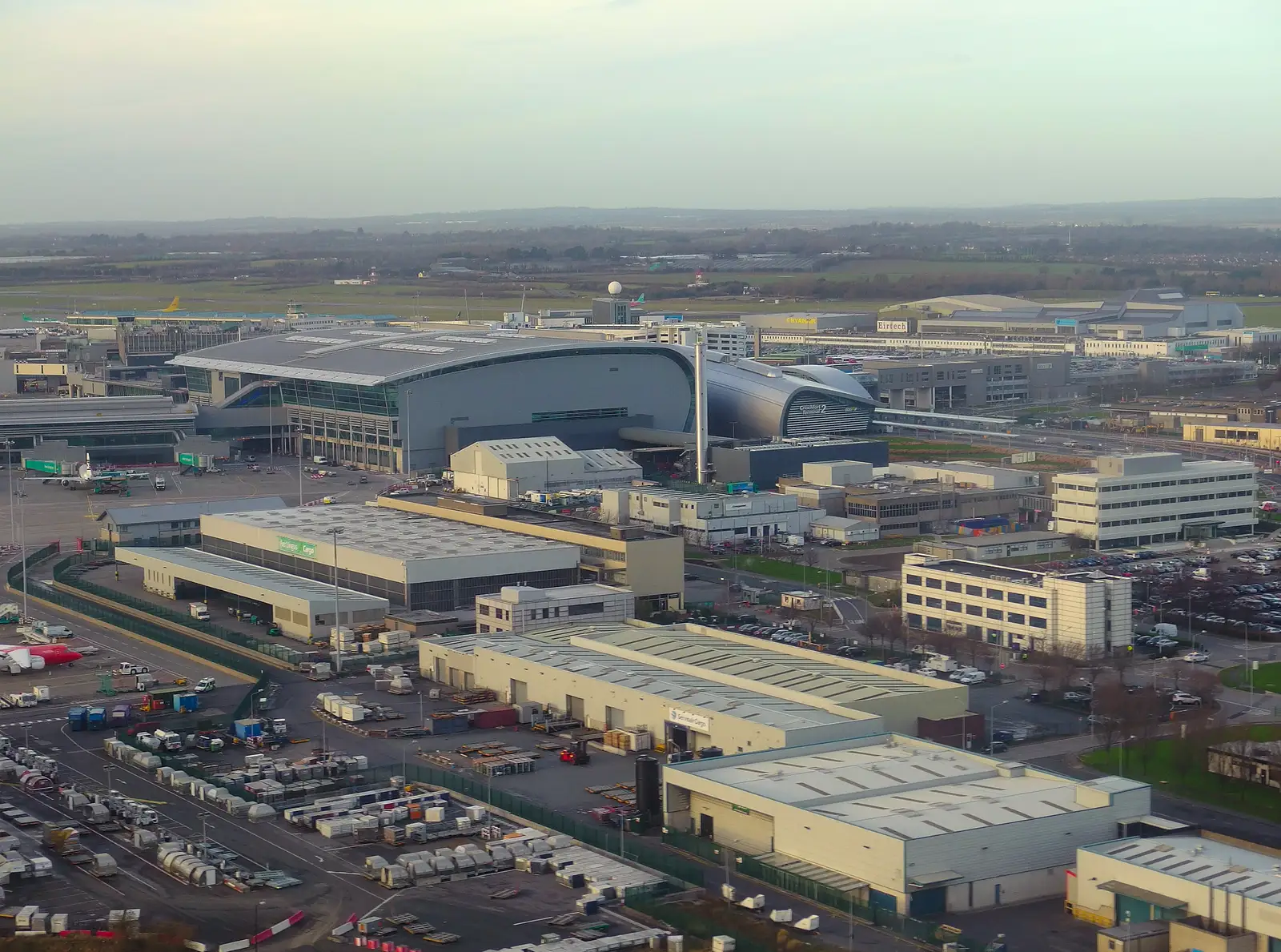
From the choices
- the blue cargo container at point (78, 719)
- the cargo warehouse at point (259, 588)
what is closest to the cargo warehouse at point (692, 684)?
the cargo warehouse at point (259, 588)

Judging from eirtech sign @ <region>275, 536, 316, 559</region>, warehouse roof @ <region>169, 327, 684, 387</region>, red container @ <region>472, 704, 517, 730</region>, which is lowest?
red container @ <region>472, 704, 517, 730</region>

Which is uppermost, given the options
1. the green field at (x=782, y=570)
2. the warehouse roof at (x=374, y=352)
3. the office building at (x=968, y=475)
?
the warehouse roof at (x=374, y=352)

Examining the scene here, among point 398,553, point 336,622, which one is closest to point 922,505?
point 398,553

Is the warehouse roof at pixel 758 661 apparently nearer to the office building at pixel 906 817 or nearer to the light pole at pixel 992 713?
the light pole at pixel 992 713

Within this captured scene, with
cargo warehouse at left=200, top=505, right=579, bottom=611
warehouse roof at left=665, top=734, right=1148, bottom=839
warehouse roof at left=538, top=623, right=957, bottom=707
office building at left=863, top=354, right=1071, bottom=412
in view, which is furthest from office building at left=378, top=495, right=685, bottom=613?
office building at left=863, top=354, right=1071, bottom=412

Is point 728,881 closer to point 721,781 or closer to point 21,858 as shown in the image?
point 721,781

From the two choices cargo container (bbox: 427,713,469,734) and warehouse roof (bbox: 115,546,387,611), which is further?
warehouse roof (bbox: 115,546,387,611)

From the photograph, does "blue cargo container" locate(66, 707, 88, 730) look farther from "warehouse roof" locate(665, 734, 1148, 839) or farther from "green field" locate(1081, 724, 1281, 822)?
"green field" locate(1081, 724, 1281, 822)
